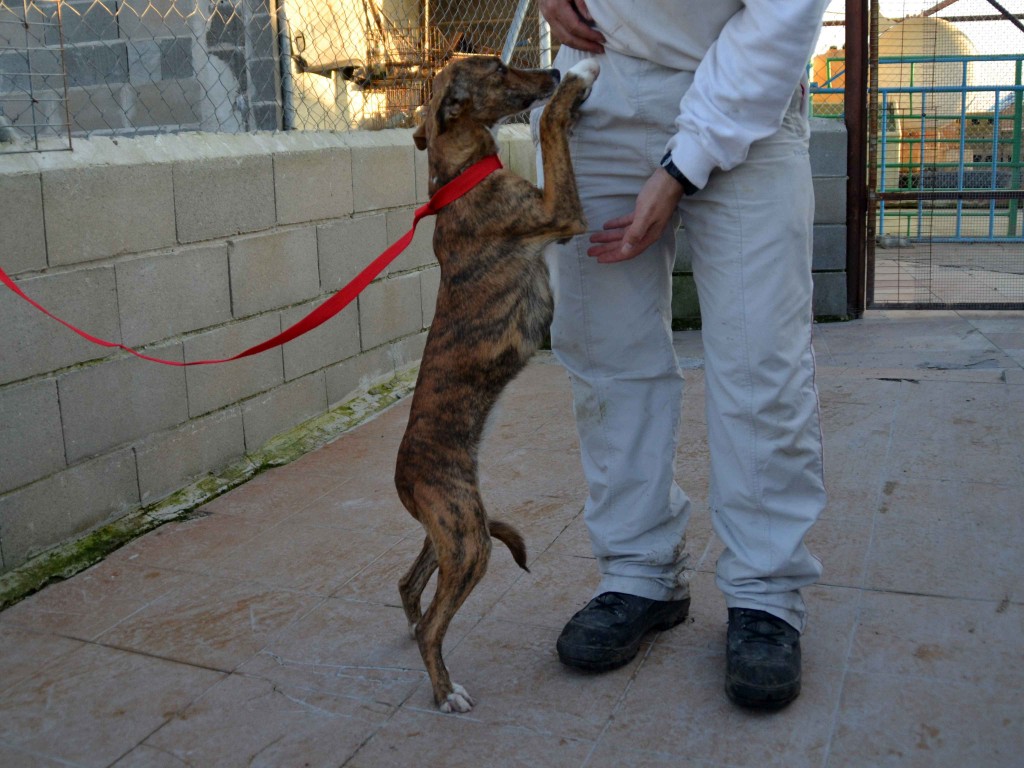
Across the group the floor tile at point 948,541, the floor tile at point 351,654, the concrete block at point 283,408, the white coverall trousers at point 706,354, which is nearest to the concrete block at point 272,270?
the concrete block at point 283,408

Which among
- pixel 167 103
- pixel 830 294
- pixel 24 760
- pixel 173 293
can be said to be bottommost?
pixel 24 760

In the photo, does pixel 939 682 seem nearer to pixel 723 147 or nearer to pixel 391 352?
pixel 723 147

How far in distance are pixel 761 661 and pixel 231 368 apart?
8.58 feet

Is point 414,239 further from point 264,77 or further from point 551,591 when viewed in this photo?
point 551,591

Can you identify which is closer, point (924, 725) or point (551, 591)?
point (924, 725)

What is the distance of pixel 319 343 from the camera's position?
480 centimetres

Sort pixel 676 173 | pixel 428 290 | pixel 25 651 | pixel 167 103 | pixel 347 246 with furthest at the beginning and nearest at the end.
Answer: pixel 428 290, pixel 167 103, pixel 347 246, pixel 25 651, pixel 676 173

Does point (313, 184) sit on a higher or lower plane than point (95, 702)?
higher

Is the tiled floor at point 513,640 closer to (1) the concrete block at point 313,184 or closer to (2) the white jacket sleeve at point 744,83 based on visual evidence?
(1) the concrete block at point 313,184

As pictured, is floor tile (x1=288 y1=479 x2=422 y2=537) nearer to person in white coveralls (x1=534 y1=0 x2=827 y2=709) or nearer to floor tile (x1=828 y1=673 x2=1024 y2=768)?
person in white coveralls (x1=534 y1=0 x2=827 y2=709)

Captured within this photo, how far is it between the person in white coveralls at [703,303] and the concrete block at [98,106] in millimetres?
3309

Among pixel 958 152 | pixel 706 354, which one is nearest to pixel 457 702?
pixel 706 354

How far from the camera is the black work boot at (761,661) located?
7.82ft

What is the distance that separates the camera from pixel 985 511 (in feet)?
11.6
